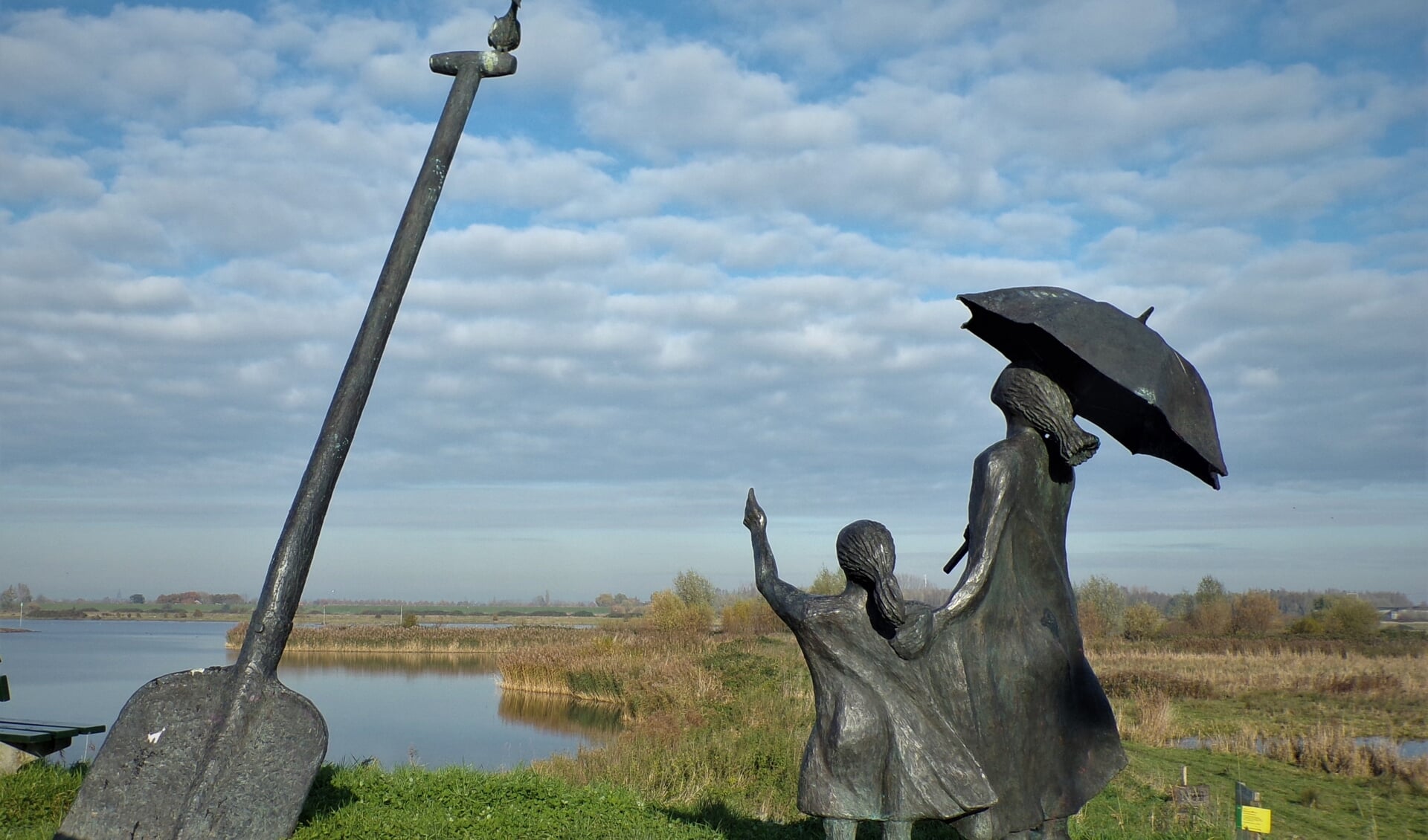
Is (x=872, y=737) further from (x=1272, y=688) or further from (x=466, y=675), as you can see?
(x=466, y=675)

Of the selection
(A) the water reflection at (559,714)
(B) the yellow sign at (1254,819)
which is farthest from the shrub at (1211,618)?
(B) the yellow sign at (1254,819)

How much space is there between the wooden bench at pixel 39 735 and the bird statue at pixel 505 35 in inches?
215

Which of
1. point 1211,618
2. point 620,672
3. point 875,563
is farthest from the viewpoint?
point 1211,618

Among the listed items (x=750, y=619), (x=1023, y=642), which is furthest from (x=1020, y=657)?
(x=750, y=619)

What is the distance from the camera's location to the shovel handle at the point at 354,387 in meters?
4.63

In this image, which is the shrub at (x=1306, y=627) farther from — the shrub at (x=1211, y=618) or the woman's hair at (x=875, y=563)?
the woman's hair at (x=875, y=563)

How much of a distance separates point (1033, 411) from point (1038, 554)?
23.1 inches

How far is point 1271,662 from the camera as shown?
29266 millimetres

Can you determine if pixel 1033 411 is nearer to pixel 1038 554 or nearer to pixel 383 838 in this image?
pixel 1038 554

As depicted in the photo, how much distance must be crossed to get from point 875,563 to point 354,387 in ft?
9.05

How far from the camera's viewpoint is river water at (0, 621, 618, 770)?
46.5ft

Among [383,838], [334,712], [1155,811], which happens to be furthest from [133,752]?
[334,712]

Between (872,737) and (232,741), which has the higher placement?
(872,737)

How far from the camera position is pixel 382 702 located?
19.8 metres
